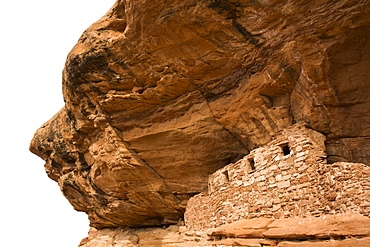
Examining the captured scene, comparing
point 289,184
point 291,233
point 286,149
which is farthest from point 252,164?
point 291,233

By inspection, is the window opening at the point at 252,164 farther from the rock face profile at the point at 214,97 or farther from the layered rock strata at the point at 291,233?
the layered rock strata at the point at 291,233

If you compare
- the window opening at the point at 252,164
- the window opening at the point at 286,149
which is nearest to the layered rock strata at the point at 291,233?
the window opening at the point at 252,164

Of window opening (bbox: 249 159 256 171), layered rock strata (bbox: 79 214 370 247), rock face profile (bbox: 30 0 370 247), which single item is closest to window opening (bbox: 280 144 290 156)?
rock face profile (bbox: 30 0 370 247)

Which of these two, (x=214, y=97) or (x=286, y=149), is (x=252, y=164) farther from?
(x=214, y=97)

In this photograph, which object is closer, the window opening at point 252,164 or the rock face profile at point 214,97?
the rock face profile at point 214,97

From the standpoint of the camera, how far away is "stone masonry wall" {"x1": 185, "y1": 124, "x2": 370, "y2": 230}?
515 centimetres

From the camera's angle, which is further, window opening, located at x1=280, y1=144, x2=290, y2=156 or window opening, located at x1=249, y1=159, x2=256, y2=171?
window opening, located at x1=249, y1=159, x2=256, y2=171

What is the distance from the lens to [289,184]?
19.9 feet

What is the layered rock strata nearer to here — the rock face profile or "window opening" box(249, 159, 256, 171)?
the rock face profile

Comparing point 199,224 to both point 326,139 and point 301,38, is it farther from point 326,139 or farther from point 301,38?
point 301,38

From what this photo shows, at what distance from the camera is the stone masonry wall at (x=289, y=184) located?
16.9 ft

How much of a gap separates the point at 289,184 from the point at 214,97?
11.5 ft

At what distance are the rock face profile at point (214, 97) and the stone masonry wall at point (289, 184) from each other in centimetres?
3

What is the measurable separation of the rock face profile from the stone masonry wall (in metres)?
0.03
